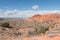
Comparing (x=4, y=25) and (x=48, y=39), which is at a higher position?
(x=4, y=25)

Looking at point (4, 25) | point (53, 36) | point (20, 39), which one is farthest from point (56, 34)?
point (4, 25)

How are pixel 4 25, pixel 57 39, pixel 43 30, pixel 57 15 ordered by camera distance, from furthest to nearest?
pixel 57 15, pixel 4 25, pixel 43 30, pixel 57 39

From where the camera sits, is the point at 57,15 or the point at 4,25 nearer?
the point at 4,25

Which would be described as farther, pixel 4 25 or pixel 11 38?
pixel 4 25

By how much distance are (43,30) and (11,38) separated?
6731mm

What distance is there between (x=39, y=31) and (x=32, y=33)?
1752mm

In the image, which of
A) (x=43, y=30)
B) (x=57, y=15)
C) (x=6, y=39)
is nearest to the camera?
(x=6, y=39)

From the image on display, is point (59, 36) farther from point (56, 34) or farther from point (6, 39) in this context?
point (6, 39)

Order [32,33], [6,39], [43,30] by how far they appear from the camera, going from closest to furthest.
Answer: [6,39]
[32,33]
[43,30]

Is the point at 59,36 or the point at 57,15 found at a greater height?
the point at 57,15

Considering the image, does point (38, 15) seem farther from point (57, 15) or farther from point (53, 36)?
point (53, 36)

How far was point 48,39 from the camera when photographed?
64.5 feet

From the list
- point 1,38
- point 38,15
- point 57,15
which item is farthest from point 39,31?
point 38,15

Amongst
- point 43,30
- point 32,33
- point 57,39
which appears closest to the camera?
point 57,39
